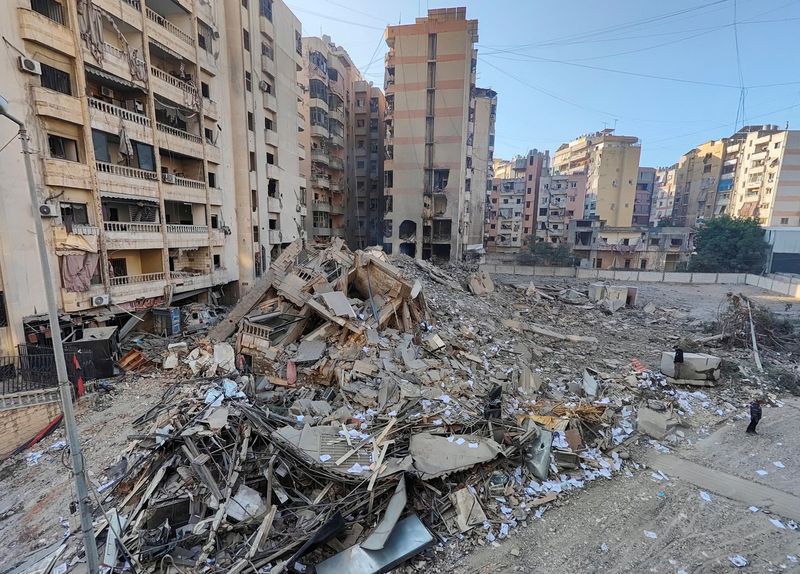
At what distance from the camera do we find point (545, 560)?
18.9 ft

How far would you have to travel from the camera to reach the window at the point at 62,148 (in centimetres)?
1257

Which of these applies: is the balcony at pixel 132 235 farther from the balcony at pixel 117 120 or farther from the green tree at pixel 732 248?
the green tree at pixel 732 248

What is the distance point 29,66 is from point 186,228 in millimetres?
7749

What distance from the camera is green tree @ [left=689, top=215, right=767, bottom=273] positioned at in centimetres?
3606

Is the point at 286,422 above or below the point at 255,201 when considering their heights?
below

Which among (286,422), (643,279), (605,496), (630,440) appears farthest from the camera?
(643,279)

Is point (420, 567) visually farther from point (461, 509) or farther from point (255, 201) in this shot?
point (255, 201)

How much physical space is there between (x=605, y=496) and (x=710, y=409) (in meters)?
6.06

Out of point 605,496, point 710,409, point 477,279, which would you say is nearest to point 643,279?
point 477,279

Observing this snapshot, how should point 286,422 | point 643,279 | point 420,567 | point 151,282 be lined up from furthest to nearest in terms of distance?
point 643,279
point 151,282
point 286,422
point 420,567

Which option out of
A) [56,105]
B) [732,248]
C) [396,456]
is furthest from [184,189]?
[732,248]

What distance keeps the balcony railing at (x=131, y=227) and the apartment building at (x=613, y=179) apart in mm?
52547

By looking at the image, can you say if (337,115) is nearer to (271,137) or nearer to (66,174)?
(271,137)

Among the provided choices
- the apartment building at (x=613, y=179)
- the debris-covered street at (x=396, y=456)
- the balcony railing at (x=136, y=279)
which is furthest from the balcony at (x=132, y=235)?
A: the apartment building at (x=613, y=179)
